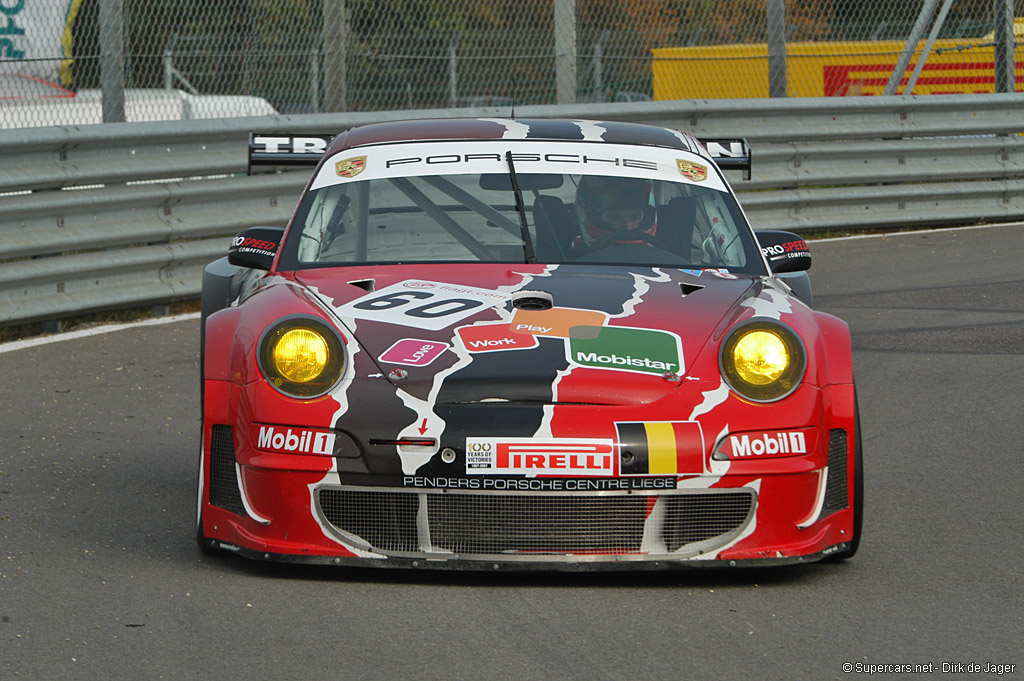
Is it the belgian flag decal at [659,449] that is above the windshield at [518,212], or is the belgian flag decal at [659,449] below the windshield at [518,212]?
below

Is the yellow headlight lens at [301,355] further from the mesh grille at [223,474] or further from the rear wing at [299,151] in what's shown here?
the rear wing at [299,151]

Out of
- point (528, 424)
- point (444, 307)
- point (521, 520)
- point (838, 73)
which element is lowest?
point (521, 520)

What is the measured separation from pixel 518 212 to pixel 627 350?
3.94 feet

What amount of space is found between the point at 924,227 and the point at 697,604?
34.0 feet

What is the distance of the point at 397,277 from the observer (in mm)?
4852

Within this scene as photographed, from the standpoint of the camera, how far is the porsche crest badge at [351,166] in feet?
18.1

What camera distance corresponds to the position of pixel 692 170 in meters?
5.59

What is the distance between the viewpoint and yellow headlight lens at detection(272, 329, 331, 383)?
13.8 feet

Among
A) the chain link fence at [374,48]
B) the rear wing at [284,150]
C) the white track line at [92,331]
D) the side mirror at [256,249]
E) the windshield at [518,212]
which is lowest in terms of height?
the white track line at [92,331]

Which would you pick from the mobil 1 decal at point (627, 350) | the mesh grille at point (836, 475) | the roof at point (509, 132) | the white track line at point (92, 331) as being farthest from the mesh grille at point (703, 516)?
the white track line at point (92, 331)

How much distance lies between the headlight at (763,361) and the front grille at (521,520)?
32 centimetres

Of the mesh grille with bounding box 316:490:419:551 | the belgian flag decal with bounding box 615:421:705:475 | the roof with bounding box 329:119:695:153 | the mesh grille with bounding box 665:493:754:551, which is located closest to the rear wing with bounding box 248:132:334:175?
the roof with bounding box 329:119:695:153

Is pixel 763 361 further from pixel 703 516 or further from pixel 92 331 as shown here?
pixel 92 331

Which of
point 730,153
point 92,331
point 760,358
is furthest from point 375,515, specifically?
point 92,331
